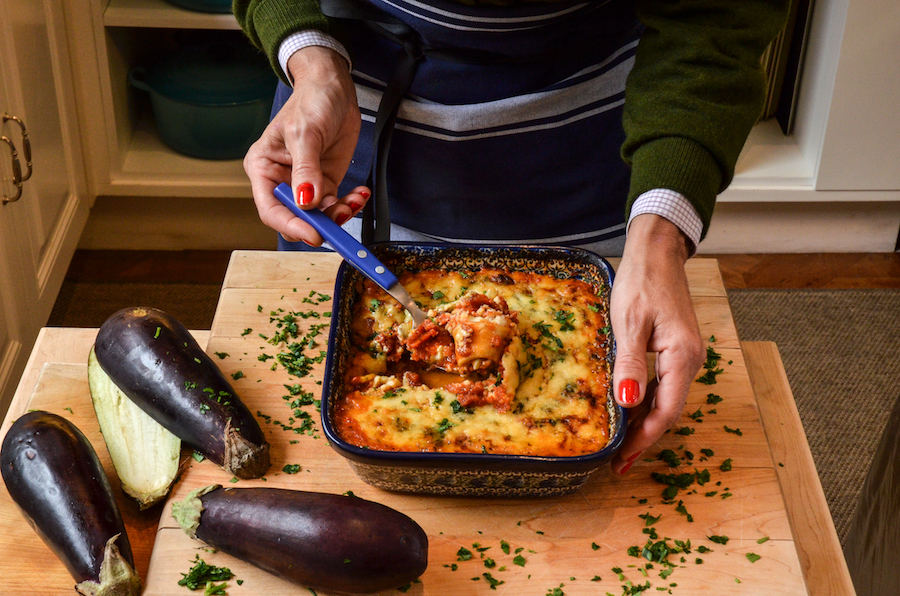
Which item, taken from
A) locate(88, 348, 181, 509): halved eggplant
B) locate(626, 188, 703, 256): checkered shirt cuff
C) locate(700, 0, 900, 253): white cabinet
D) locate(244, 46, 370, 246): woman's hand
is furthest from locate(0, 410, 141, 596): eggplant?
locate(700, 0, 900, 253): white cabinet

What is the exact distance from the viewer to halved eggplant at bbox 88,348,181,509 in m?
1.13

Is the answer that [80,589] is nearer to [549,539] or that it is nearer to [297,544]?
[297,544]

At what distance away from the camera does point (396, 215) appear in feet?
5.36

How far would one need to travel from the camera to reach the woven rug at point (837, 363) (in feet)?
7.82

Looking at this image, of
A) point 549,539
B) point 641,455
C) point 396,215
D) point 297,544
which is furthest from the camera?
point 396,215

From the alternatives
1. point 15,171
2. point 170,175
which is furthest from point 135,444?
point 170,175

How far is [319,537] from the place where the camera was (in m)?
0.99

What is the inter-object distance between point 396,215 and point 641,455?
0.68 metres

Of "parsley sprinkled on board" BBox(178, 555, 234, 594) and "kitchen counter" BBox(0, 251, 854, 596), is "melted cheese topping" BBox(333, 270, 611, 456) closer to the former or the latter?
"kitchen counter" BBox(0, 251, 854, 596)

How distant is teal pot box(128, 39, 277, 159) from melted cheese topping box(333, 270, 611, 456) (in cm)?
152

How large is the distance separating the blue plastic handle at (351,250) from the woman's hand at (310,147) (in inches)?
0.6

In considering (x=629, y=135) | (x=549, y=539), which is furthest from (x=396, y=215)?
(x=549, y=539)

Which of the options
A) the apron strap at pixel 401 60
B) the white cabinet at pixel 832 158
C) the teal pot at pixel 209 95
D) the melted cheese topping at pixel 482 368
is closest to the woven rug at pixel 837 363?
the white cabinet at pixel 832 158

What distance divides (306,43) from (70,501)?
0.81 metres
